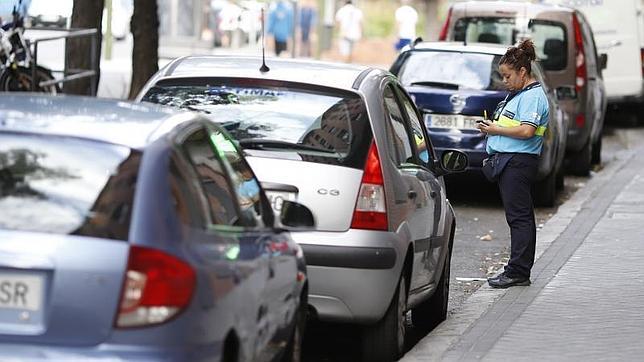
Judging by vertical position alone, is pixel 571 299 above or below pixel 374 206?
below

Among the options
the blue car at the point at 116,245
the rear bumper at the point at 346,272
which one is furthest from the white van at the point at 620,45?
the blue car at the point at 116,245

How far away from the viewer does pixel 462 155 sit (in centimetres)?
962

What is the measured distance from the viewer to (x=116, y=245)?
5.06 meters

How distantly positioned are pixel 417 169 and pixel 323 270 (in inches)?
54.5

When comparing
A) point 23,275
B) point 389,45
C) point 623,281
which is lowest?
point 389,45

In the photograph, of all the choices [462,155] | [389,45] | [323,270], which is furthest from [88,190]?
[389,45]

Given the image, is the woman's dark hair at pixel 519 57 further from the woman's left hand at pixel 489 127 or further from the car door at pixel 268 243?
the car door at pixel 268 243

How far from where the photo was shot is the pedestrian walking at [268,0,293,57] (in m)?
38.5

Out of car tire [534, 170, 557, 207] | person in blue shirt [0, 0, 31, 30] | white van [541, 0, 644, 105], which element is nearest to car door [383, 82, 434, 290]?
car tire [534, 170, 557, 207]

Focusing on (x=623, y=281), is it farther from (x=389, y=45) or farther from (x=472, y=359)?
(x=389, y=45)

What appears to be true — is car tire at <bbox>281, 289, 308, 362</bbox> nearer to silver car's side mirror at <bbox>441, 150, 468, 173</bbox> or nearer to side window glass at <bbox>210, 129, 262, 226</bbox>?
side window glass at <bbox>210, 129, 262, 226</bbox>

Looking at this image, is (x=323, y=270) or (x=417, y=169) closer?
(x=323, y=270)

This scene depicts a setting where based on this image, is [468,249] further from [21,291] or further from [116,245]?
[21,291]

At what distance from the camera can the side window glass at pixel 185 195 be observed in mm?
5305
